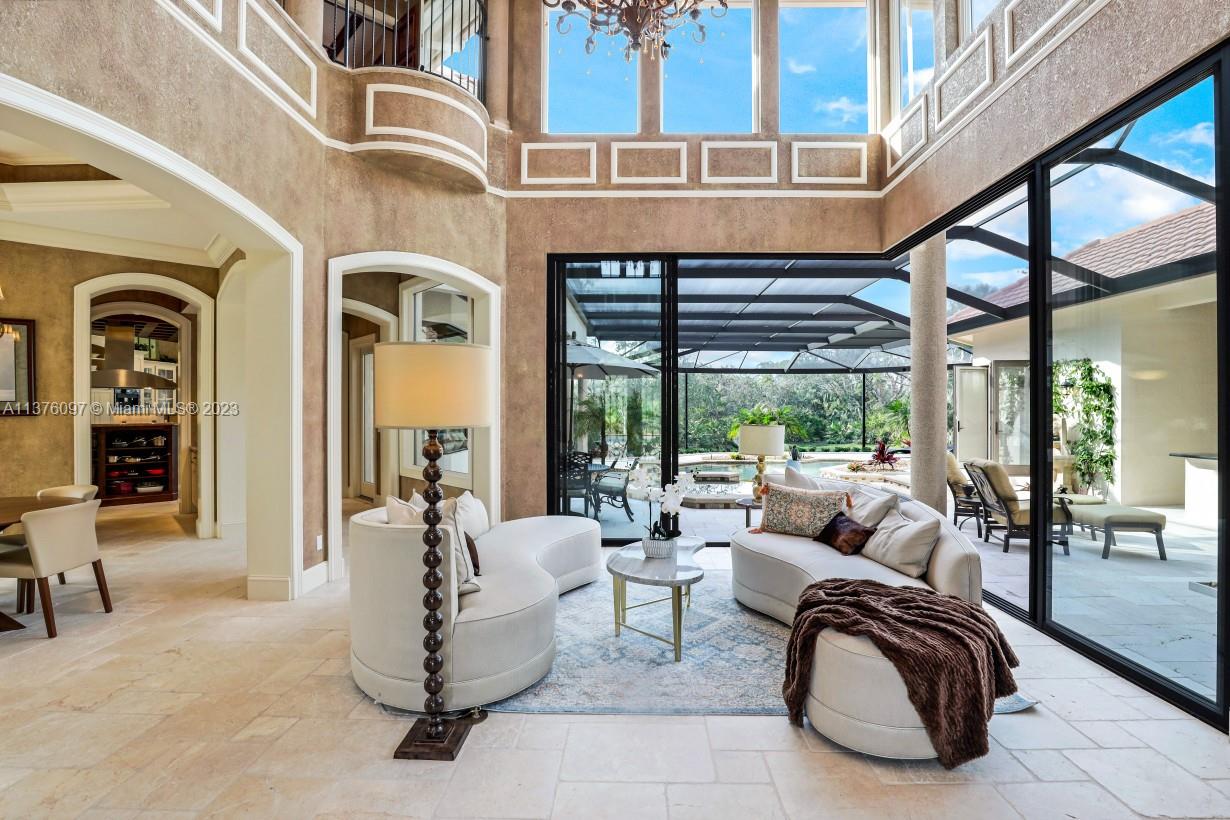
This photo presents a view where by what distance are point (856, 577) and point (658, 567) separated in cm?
106

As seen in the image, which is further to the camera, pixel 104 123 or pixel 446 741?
pixel 104 123

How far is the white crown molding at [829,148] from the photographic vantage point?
17.6 feet

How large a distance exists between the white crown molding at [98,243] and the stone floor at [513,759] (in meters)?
4.34

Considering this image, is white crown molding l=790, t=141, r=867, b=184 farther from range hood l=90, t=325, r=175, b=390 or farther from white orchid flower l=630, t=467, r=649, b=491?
range hood l=90, t=325, r=175, b=390

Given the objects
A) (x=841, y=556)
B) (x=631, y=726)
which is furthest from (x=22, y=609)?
(x=841, y=556)

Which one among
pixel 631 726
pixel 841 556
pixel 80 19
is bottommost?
pixel 631 726

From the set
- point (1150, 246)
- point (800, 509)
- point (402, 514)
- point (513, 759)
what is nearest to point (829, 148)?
point (1150, 246)

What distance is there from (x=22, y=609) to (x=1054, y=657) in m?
6.15

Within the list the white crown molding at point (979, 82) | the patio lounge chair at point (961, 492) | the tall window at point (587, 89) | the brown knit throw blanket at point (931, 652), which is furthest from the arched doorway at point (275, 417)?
the patio lounge chair at point (961, 492)

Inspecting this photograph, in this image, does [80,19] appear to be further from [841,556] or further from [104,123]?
[841,556]

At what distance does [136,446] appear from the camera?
8.20 meters

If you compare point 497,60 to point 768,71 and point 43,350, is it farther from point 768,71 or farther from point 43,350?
point 43,350

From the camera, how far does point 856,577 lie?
124 inches

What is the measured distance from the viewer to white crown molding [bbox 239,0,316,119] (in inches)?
134
